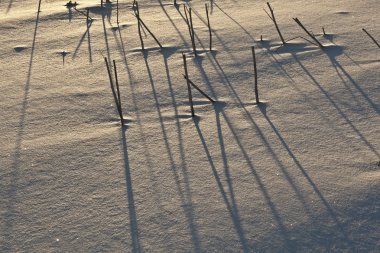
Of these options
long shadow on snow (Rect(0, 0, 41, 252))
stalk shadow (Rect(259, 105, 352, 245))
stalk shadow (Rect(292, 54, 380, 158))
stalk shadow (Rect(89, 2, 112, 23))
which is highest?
stalk shadow (Rect(89, 2, 112, 23))

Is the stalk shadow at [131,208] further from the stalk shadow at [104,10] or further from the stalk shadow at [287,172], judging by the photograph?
the stalk shadow at [104,10]

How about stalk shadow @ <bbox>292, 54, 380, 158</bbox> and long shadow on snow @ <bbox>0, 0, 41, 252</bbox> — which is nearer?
long shadow on snow @ <bbox>0, 0, 41, 252</bbox>

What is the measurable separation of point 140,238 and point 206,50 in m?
1.10

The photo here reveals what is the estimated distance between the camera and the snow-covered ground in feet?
4.62

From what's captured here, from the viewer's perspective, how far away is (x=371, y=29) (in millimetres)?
2389

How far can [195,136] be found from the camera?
5.84ft

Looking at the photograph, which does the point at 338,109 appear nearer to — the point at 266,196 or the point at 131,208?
the point at 266,196

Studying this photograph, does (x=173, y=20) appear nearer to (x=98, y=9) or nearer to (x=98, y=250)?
(x=98, y=9)

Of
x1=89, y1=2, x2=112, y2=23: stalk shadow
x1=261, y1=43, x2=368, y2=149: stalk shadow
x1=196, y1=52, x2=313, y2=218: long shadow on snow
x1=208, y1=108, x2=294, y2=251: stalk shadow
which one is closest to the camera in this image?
x1=208, y1=108, x2=294, y2=251: stalk shadow

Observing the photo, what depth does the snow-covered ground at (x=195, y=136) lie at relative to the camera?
1.41m

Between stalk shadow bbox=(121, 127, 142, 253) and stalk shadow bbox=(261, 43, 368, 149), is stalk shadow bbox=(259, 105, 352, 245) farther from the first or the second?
stalk shadow bbox=(121, 127, 142, 253)

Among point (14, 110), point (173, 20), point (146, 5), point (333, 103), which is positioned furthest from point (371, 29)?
point (14, 110)

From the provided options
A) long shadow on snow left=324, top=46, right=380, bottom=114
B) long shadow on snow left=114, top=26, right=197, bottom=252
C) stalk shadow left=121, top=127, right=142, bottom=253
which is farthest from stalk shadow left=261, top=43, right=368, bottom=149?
stalk shadow left=121, top=127, right=142, bottom=253

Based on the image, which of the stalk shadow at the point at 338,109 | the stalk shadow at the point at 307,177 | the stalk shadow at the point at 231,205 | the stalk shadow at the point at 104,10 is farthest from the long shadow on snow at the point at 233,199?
the stalk shadow at the point at 104,10
